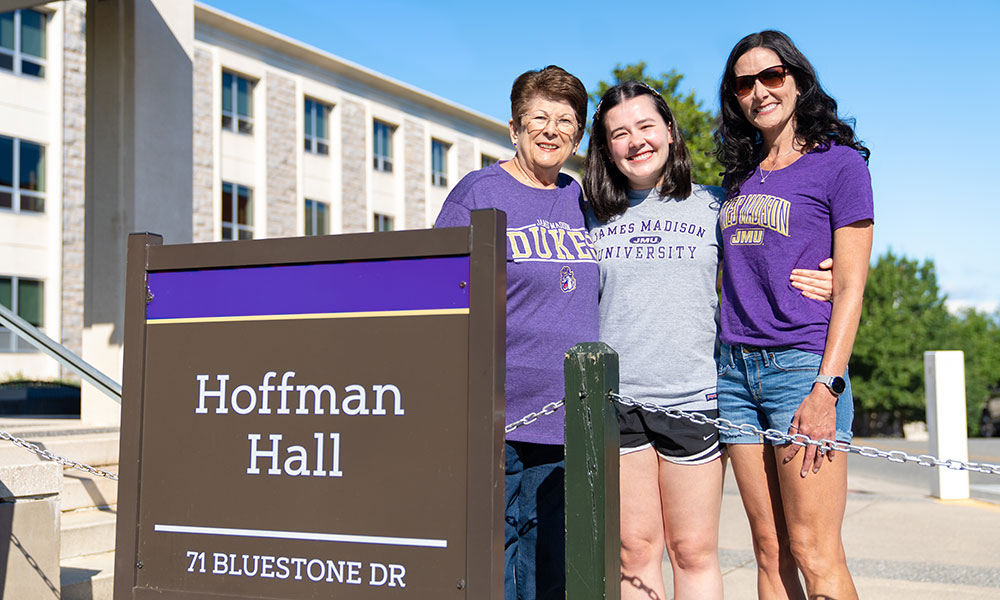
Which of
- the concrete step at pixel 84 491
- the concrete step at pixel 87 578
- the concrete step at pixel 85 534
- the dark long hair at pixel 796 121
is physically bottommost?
the concrete step at pixel 87 578

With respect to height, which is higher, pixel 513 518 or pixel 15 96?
pixel 15 96

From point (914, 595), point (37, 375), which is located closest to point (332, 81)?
point (37, 375)

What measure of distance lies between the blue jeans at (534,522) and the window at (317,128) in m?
26.2

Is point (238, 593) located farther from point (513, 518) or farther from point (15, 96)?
point (15, 96)

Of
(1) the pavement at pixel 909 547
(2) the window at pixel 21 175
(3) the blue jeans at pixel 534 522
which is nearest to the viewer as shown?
(3) the blue jeans at pixel 534 522

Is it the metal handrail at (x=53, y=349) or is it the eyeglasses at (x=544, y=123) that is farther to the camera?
the metal handrail at (x=53, y=349)

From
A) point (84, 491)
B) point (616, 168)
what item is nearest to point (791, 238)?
point (616, 168)

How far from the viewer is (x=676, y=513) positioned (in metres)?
2.94

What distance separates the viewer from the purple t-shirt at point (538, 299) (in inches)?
113

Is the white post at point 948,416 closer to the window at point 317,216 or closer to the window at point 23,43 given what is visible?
the window at point 23,43

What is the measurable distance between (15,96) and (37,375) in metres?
6.73

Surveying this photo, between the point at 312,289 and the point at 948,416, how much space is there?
319 inches

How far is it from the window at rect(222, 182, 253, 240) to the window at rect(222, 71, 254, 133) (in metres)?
1.73

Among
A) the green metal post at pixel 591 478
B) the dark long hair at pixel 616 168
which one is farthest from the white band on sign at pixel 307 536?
the dark long hair at pixel 616 168
